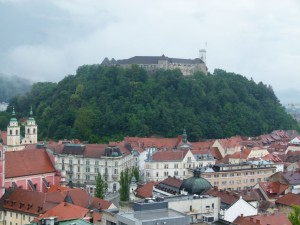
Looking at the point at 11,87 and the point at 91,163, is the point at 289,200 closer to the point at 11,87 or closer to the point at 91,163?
the point at 91,163

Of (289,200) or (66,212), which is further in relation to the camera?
(289,200)

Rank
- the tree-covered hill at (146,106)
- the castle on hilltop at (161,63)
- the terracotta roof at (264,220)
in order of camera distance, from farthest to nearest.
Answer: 1. the castle on hilltop at (161,63)
2. the tree-covered hill at (146,106)
3. the terracotta roof at (264,220)

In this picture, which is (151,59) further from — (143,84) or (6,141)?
(6,141)

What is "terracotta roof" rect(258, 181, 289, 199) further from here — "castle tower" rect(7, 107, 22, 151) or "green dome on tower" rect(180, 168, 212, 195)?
"castle tower" rect(7, 107, 22, 151)

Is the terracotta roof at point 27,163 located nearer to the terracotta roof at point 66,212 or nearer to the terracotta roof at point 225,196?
the terracotta roof at point 66,212

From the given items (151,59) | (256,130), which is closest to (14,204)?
(256,130)

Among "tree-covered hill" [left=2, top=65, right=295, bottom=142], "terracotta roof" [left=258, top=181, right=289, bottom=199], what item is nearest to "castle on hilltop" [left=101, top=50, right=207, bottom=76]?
"tree-covered hill" [left=2, top=65, right=295, bottom=142]

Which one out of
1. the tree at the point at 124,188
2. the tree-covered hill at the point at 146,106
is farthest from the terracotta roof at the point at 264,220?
the tree-covered hill at the point at 146,106

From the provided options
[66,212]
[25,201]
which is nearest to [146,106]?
[25,201]
